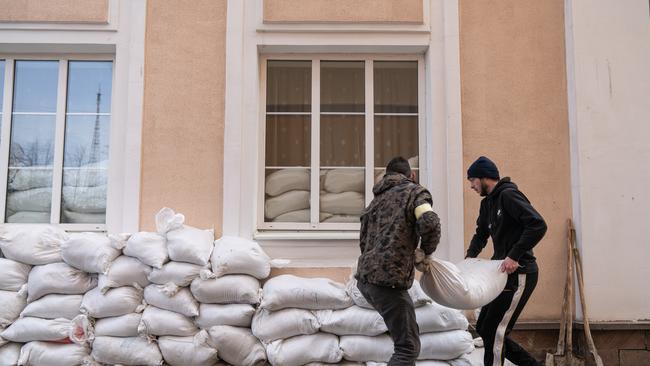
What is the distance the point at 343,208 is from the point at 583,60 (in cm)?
255

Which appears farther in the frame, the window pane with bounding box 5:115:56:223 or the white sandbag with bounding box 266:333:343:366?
the window pane with bounding box 5:115:56:223

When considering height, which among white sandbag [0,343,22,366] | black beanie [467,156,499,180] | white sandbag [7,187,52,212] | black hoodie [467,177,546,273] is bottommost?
white sandbag [0,343,22,366]

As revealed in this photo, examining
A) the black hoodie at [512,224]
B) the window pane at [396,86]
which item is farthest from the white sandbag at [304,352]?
the window pane at [396,86]

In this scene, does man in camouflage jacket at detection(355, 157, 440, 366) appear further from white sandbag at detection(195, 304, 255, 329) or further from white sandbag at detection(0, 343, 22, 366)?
white sandbag at detection(0, 343, 22, 366)

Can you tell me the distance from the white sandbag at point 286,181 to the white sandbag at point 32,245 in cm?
185

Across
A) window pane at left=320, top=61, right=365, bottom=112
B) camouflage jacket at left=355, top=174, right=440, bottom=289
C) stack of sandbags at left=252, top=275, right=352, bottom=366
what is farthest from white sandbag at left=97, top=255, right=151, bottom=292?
window pane at left=320, top=61, right=365, bottom=112

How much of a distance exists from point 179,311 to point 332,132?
2.18 m

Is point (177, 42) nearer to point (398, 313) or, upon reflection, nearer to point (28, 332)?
point (28, 332)

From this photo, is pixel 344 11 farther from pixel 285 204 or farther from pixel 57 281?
pixel 57 281

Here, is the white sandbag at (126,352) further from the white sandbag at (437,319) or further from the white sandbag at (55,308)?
the white sandbag at (437,319)

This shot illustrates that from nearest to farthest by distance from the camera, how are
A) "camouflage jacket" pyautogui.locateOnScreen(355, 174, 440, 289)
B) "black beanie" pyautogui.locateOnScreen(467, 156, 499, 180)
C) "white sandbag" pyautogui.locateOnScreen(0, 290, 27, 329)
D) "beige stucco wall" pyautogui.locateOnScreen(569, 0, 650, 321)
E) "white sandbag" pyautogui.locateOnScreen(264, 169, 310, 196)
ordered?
1. "camouflage jacket" pyautogui.locateOnScreen(355, 174, 440, 289)
2. "black beanie" pyautogui.locateOnScreen(467, 156, 499, 180)
3. "white sandbag" pyautogui.locateOnScreen(0, 290, 27, 329)
4. "beige stucco wall" pyautogui.locateOnScreen(569, 0, 650, 321)
5. "white sandbag" pyautogui.locateOnScreen(264, 169, 310, 196)

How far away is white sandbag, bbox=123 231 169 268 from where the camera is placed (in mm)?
5000

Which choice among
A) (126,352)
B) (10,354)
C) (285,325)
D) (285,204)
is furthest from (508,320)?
(10,354)

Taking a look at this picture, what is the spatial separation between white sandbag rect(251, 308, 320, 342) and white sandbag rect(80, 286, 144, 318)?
3.36 feet
